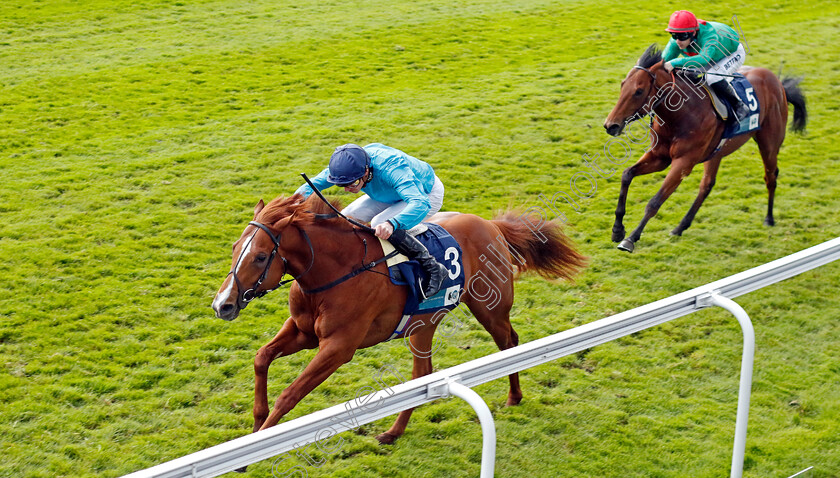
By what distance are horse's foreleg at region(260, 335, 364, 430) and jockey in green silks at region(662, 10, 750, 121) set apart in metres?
3.94

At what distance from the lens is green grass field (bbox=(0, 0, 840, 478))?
4500 mm

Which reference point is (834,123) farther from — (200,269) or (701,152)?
(200,269)

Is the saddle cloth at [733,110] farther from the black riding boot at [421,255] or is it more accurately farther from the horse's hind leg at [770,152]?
the black riding boot at [421,255]

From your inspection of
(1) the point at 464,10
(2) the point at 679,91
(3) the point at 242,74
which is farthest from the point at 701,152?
(1) the point at 464,10

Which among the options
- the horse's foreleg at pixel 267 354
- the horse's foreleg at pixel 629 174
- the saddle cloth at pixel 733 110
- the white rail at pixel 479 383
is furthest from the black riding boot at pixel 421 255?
the saddle cloth at pixel 733 110

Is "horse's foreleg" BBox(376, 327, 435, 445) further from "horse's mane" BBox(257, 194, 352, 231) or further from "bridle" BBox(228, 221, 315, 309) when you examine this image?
"bridle" BBox(228, 221, 315, 309)

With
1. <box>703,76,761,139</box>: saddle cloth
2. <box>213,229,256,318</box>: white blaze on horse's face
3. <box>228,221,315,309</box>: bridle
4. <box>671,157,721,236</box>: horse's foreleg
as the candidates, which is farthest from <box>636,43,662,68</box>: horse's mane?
<box>213,229,256,318</box>: white blaze on horse's face

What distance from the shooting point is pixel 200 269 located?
6.40 meters

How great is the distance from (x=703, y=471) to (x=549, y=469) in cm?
79

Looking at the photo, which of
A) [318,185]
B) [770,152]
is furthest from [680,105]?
[318,185]

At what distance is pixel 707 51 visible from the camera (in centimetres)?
664

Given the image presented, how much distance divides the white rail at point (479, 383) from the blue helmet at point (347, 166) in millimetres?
1270

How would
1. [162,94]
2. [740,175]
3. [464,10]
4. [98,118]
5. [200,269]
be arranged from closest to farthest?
1. [200,269]
2. [740,175]
3. [98,118]
4. [162,94]
5. [464,10]

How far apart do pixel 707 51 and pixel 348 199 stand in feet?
11.4
